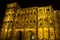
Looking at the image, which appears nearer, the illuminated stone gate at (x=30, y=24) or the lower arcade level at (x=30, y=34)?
the lower arcade level at (x=30, y=34)

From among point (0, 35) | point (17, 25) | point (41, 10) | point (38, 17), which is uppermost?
point (41, 10)

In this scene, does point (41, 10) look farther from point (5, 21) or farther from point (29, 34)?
point (5, 21)

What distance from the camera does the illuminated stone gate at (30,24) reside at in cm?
1159

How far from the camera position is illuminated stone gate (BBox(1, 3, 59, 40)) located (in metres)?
11.6

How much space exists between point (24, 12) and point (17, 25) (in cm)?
175

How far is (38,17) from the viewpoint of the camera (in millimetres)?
12430

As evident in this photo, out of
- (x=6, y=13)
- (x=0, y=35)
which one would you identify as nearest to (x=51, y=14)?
(x=6, y=13)

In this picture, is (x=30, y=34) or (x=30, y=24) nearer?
(x=30, y=34)

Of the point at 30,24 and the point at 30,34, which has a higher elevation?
the point at 30,24

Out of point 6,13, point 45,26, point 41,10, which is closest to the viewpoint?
point 45,26

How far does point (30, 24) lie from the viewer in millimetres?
12336

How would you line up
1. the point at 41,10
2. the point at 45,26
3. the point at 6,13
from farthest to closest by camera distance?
the point at 6,13 < the point at 41,10 < the point at 45,26

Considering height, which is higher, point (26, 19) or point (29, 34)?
point (26, 19)

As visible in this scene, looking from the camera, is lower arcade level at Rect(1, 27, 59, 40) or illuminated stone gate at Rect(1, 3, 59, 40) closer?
lower arcade level at Rect(1, 27, 59, 40)
